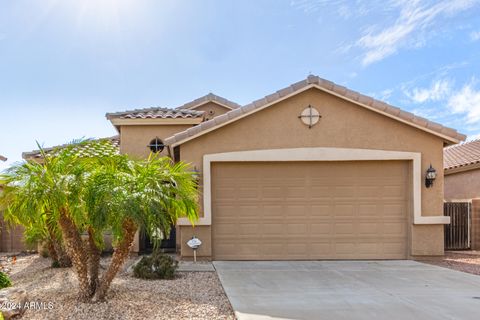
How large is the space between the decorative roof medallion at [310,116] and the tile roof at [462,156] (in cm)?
920

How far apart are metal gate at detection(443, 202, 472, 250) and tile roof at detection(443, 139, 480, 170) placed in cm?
351

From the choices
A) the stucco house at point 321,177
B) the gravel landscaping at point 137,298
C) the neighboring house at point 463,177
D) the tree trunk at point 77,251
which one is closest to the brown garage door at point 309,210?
the stucco house at point 321,177

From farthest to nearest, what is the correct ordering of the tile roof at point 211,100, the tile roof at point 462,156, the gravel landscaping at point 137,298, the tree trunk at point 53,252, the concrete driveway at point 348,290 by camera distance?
the tile roof at point 211,100 < the tile roof at point 462,156 < the tree trunk at point 53,252 < the concrete driveway at point 348,290 < the gravel landscaping at point 137,298

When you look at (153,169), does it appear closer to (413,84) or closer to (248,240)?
(248,240)

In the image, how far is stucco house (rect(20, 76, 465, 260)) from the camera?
411 inches

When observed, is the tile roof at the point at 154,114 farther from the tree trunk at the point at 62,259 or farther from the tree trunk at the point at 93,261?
the tree trunk at the point at 93,261

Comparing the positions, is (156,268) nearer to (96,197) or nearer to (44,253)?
(96,197)

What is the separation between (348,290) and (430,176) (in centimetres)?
504

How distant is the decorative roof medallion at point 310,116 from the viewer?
34.5 ft

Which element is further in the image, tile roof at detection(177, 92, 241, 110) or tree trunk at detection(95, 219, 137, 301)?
tile roof at detection(177, 92, 241, 110)

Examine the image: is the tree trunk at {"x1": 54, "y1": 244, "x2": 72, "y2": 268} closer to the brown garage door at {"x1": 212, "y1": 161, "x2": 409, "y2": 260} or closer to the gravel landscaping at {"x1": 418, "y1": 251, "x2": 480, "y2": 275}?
the brown garage door at {"x1": 212, "y1": 161, "x2": 409, "y2": 260}

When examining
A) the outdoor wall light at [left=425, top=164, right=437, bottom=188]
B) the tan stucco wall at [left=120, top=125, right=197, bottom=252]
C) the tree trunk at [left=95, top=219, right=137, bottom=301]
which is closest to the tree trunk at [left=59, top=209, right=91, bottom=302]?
the tree trunk at [left=95, top=219, right=137, bottom=301]

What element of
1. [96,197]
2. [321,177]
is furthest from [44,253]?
[321,177]

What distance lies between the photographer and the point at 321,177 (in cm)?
1070
